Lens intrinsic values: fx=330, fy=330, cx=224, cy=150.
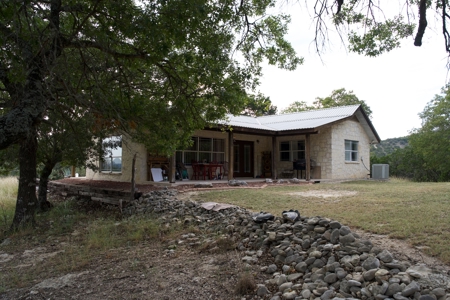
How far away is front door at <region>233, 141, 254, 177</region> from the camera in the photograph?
55.2 feet

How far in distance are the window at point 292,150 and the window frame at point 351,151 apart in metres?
2.41

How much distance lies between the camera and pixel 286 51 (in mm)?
7492

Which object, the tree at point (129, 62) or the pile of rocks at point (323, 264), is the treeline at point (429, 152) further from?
the pile of rocks at point (323, 264)

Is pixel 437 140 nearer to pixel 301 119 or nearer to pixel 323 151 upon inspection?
pixel 301 119

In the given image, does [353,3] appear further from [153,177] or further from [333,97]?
[333,97]

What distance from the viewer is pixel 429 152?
998 inches

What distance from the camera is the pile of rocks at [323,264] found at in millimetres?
3441

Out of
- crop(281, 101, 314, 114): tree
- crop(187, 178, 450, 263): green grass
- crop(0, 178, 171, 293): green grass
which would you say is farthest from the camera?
crop(281, 101, 314, 114): tree

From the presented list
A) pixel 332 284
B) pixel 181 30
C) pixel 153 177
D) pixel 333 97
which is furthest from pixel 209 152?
pixel 333 97

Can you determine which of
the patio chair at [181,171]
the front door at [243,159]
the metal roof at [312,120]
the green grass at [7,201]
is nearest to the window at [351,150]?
the metal roof at [312,120]

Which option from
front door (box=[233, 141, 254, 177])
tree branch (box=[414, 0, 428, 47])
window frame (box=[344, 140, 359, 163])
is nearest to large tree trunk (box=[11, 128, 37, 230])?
tree branch (box=[414, 0, 428, 47])

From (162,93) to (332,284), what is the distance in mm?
5494

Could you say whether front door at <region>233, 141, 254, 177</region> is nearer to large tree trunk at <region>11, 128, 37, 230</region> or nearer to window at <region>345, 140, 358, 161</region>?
window at <region>345, 140, 358, 161</region>

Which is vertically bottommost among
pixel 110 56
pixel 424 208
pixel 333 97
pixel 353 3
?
pixel 424 208
